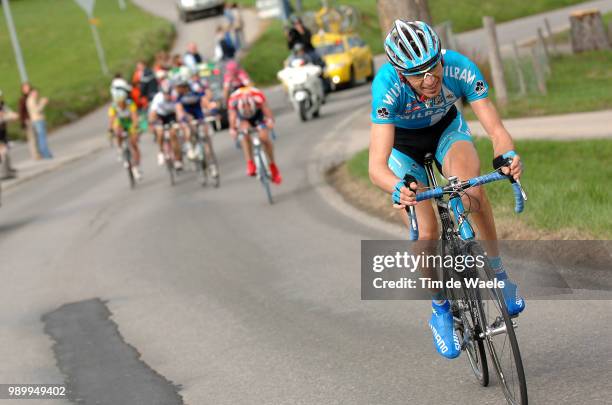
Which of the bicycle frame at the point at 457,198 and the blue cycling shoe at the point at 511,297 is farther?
the blue cycling shoe at the point at 511,297

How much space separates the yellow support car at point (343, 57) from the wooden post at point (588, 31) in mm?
6090

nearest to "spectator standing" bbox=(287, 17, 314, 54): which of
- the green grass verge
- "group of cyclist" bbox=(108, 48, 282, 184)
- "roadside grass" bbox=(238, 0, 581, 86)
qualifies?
"group of cyclist" bbox=(108, 48, 282, 184)

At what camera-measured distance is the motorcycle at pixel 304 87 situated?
27.6 m

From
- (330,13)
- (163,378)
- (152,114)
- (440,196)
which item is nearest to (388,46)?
(440,196)

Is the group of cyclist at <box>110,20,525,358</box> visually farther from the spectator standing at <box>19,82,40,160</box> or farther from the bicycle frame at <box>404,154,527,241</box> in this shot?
the spectator standing at <box>19,82,40,160</box>

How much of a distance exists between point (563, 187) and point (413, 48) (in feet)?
18.4

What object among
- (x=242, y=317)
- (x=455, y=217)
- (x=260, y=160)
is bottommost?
(x=260, y=160)

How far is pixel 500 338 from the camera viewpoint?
6.11 meters

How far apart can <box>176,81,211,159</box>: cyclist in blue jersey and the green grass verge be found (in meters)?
5.88

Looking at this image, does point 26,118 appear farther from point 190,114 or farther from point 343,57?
point 190,114

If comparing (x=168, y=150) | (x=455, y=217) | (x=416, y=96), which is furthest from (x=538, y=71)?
(x=455, y=217)

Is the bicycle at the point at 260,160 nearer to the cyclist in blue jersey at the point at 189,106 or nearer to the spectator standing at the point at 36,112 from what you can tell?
the cyclist in blue jersey at the point at 189,106

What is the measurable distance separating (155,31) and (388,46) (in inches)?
2108

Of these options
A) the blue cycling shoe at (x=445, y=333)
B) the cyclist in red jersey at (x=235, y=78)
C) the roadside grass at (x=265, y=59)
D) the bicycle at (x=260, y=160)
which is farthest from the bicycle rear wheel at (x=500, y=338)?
the roadside grass at (x=265, y=59)
